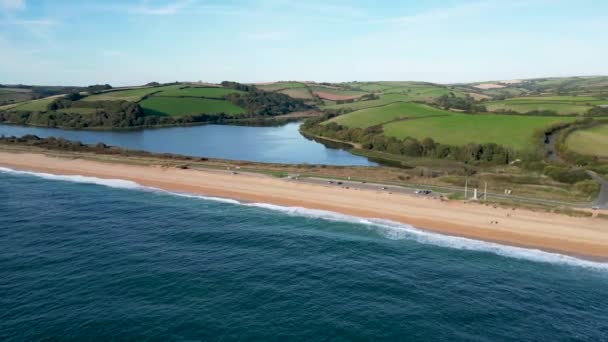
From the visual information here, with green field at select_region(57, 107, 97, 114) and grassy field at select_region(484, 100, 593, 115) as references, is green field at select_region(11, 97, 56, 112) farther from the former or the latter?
grassy field at select_region(484, 100, 593, 115)

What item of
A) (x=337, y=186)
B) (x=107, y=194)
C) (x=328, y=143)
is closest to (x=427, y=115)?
(x=328, y=143)

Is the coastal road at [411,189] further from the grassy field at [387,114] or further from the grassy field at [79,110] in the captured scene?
the grassy field at [79,110]

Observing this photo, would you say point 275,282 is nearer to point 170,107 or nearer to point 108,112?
point 108,112

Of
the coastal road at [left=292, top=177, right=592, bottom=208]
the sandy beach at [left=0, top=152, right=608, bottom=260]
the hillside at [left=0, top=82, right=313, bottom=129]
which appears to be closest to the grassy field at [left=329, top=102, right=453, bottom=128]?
the coastal road at [left=292, top=177, right=592, bottom=208]

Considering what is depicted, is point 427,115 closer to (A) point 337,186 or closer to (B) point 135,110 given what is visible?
(A) point 337,186

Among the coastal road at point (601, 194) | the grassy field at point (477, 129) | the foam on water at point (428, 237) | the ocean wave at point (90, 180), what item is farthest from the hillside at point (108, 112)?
the coastal road at point (601, 194)
